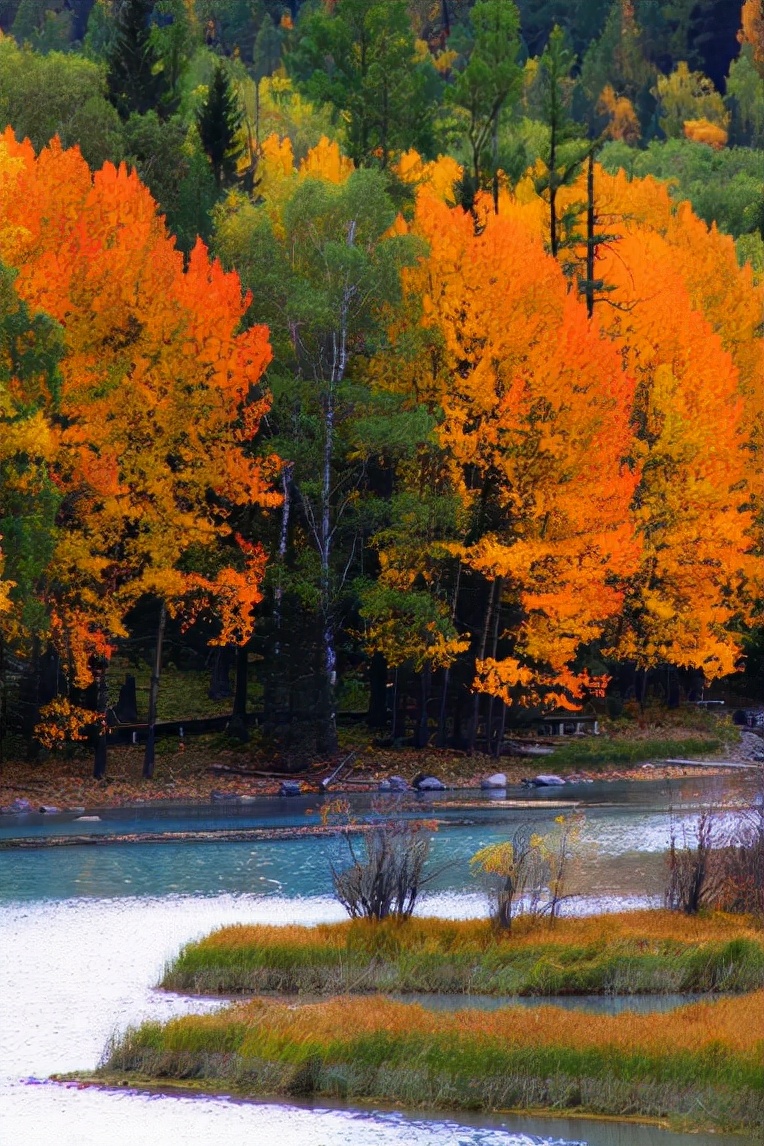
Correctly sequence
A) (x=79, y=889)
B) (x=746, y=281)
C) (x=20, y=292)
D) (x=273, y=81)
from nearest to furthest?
(x=79, y=889), (x=20, y=292), (x=746, y=281), (x=273, y=81)

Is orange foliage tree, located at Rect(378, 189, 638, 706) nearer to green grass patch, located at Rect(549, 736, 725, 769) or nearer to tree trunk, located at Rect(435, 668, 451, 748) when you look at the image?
tree trunk, located at Rect(435, 668, 451, 748)

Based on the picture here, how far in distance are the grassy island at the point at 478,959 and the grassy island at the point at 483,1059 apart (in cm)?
198

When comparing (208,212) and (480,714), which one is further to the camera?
Result: (208,212)

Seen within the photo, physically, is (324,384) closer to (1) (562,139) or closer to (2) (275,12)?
(1) (562,139)

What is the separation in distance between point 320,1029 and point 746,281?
4732 cm

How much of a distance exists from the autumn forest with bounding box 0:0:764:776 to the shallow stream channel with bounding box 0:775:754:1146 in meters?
4.99

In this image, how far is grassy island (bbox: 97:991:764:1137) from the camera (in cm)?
1515

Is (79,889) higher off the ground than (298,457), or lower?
lower

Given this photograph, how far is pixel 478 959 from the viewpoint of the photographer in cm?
1992

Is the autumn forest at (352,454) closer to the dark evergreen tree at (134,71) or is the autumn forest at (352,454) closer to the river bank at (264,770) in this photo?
the river bank at (264,770)

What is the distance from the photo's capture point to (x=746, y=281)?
59719 mm

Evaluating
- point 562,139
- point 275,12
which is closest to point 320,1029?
point 562,139

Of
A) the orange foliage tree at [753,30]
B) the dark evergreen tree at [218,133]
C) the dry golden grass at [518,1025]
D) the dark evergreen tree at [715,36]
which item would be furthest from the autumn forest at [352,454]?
the dark evergreen tree at [715,36]

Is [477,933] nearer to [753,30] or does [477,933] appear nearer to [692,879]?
[692,879]
